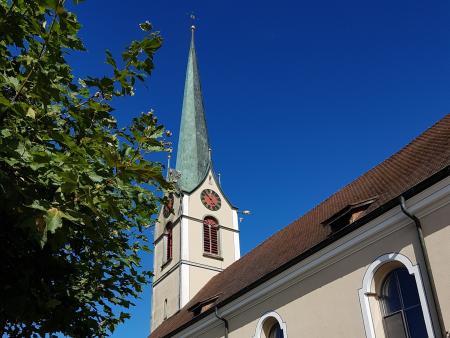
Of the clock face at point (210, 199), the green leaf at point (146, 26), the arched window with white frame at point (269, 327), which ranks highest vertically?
the clock face at point (210, 199)

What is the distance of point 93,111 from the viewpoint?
600cm

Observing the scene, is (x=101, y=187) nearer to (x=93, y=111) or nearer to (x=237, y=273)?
(x=93, y=111)

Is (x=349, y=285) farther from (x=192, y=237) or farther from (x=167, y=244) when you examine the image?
(x=167, y=244)

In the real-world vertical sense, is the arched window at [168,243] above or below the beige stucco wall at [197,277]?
above

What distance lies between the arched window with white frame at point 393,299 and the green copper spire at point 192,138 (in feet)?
55.9

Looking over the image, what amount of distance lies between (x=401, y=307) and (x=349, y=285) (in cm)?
134

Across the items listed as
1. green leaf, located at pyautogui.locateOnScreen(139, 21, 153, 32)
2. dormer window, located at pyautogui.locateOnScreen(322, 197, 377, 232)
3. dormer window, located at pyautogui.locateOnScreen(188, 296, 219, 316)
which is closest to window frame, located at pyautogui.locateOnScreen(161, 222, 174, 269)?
dormer window, located at pyautogui.locateOnScreen(188, 296, 219, 316)

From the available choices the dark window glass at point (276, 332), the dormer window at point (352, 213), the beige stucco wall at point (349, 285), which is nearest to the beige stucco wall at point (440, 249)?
the beige stucco wall at point (349, 285)

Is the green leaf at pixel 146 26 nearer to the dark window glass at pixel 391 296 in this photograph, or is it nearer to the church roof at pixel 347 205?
the church roof at pixel 347 205

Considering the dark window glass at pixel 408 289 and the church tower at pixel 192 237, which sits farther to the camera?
the church tower at pixel 192 237

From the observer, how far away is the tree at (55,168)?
15.7ft

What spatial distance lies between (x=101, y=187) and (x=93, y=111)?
1228mm

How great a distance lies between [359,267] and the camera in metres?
11.5

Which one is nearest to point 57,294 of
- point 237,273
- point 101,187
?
point 101,187
